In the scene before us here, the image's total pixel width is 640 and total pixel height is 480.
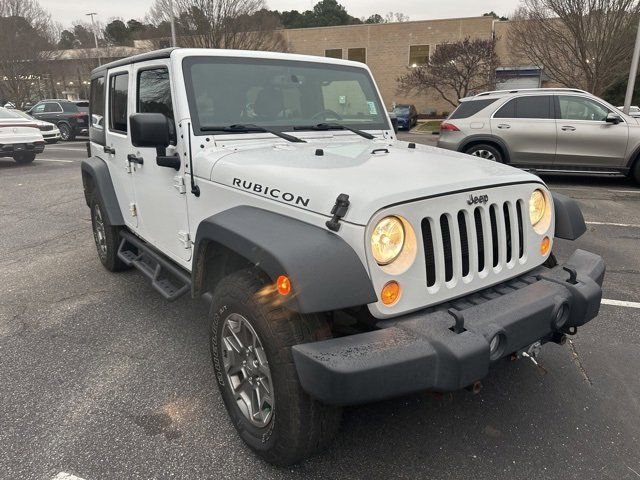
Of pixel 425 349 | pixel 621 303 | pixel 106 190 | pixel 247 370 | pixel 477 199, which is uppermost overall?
pixel 477 199

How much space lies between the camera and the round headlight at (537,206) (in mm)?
2527

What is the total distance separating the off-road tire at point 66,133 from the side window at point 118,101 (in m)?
17.8

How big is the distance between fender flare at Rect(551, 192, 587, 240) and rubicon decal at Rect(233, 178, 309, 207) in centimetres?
155

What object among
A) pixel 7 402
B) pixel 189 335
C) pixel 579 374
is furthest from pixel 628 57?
pixel 7 402

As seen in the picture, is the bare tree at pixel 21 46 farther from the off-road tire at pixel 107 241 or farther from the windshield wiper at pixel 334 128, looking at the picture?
the windshield wiper at pixel 334 128

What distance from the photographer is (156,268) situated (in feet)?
11.9

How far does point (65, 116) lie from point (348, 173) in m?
20.8

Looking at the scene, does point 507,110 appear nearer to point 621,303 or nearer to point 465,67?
point 621,303

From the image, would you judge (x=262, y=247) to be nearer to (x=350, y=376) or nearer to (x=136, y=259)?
(x=350, y=376)

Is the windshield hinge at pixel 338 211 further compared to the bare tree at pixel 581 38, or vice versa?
the bare tree at pixel 581 38

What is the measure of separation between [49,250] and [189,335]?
10.6 ft

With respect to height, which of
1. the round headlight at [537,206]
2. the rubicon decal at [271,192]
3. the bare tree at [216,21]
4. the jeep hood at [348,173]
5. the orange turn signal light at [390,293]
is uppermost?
the bare tree at [216,21]

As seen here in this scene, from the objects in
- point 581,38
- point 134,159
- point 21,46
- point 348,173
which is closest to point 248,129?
point 348,173

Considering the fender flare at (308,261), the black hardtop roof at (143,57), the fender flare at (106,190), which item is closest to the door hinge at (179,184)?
the black hardtop roof at (143,57)
